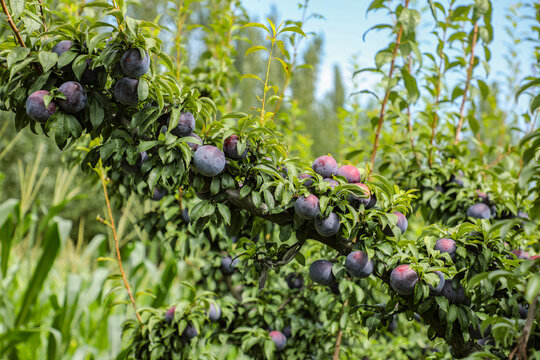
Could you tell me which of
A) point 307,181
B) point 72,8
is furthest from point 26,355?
point 307,181

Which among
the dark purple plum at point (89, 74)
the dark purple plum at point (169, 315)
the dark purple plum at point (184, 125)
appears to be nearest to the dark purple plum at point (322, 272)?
the dark purple plum at point (184, 125)

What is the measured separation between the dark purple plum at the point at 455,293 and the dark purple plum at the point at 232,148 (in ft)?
1.83

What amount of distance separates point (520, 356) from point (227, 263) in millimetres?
1206

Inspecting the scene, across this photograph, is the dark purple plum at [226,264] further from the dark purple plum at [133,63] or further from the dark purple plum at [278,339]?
the dark purple plum at [133,63]

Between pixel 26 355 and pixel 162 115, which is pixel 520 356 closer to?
pixel 162 115

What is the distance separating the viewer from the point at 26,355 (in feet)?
7.72

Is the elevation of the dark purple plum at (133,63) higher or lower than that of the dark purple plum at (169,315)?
higher

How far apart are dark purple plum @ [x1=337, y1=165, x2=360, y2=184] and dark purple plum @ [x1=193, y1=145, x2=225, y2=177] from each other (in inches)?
12.0

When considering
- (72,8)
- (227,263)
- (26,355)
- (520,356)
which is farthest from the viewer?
(26,355)

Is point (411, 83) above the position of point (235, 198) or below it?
above

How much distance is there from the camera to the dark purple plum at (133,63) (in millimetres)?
853

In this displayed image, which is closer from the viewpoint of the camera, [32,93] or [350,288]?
[32,93]

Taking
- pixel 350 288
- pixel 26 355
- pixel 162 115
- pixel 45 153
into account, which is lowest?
pixel 45 153

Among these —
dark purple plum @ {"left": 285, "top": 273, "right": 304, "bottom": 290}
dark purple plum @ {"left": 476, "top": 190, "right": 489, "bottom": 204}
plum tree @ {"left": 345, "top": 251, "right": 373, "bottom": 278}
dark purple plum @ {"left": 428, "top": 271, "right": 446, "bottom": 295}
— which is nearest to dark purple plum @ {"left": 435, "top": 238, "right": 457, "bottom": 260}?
dark purple plum @ {"left": 428, "top": 271, "right": 446, "bottom": 295}
